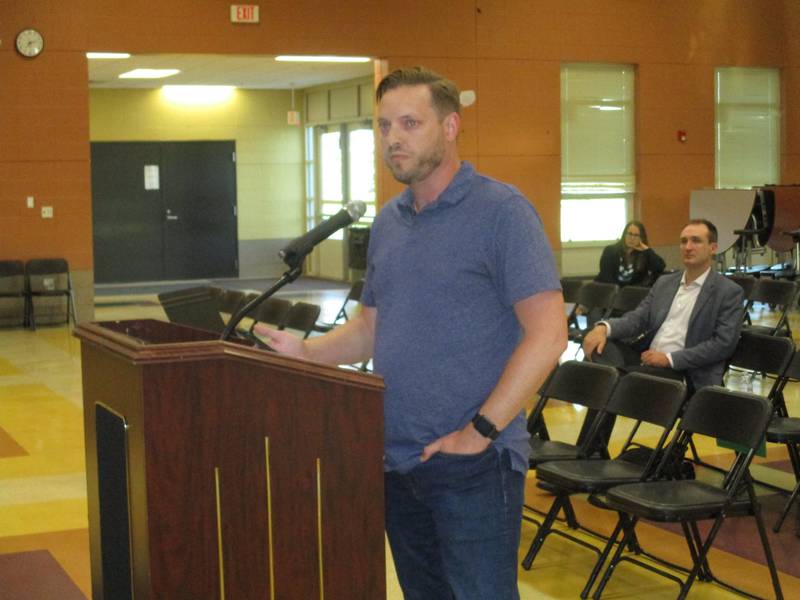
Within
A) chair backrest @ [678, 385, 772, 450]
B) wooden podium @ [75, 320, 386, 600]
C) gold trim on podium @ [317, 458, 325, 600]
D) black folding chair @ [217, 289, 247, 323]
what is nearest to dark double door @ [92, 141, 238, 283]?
black folding chair @ [217, 289, 247, 323]

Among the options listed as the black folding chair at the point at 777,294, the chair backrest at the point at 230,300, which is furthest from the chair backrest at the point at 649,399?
the chair backrest at the point at 230,300

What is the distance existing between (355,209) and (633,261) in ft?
24.2

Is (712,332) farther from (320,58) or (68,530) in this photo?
(320,58)

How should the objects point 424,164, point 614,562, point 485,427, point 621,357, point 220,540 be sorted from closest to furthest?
point 220,540, point 485,427, point 424,164, point 614,562, point 621,357

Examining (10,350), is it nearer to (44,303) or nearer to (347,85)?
(44,303)

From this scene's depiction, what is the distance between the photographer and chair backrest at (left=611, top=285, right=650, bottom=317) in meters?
8.60

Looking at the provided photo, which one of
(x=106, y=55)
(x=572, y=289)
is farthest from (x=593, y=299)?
(x=106, y=55)

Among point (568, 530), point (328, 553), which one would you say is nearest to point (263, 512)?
point (328, 553)

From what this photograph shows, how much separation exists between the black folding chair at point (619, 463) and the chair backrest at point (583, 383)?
0.17ft

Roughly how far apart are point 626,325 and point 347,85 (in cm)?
1245

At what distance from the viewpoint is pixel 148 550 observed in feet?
7.38

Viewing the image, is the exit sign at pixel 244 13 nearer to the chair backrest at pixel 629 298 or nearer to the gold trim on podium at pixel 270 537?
the chair backrest at pixel 629 298

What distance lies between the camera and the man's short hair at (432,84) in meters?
2.50

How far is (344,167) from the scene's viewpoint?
18734mm
